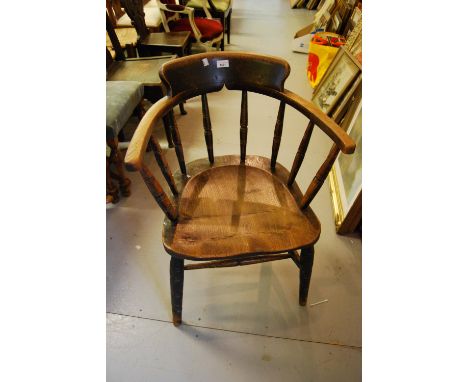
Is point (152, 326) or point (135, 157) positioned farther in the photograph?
point (152, 326)

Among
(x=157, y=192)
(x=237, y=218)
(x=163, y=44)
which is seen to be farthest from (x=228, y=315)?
(x=163, y=44)

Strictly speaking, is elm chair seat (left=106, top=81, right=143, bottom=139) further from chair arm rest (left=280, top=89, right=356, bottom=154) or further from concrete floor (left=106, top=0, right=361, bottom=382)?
chair arm rest (left=280, top=89, right=356, bottom=154)

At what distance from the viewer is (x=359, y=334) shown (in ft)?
3.99

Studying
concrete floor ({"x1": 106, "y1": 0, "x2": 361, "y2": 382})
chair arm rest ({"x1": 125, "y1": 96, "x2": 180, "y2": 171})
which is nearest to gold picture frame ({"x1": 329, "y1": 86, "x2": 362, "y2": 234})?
concrete floor ({"x1": 106, "y1": 0, "x2": 361, "y2": 382})

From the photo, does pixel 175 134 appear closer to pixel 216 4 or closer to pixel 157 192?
pixel 157 192

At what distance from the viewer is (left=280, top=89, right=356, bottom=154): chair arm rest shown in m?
0.82

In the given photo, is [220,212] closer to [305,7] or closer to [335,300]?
[335,300]

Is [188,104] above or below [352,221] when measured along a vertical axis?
above

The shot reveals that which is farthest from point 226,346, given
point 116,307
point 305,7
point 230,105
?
point 305,7

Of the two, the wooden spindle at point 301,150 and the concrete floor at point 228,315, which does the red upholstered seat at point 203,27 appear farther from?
the wooden spindle at point 301,150

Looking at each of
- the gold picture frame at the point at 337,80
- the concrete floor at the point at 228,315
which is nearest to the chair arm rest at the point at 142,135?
the concrete floor at the point at 228,315

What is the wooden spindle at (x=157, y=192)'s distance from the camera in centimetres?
78

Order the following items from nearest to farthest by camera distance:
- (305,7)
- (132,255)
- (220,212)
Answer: (220,212)
(132,255)
(305,7)

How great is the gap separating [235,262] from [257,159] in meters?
0.45
